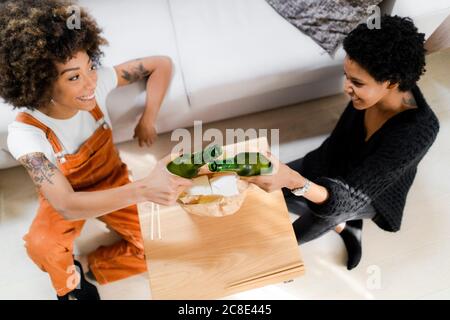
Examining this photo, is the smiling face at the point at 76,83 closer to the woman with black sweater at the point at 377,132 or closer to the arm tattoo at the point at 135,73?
the arm tattoo at the point at 135,73

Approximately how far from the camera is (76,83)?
1.15m

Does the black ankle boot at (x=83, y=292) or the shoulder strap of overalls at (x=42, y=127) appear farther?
the black ankle boot at (x=83, y=292)

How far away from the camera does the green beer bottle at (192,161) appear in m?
1.02

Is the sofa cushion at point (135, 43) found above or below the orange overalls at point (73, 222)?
above

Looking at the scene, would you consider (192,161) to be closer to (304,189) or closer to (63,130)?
(304,189)

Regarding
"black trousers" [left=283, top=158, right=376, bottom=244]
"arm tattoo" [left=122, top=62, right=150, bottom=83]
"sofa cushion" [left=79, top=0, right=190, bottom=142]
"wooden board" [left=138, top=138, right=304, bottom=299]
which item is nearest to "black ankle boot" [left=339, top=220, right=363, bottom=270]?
"black trousers" [left=283, top=158, right=376, bottom=244]

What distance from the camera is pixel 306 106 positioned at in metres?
1.92

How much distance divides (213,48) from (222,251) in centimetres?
75

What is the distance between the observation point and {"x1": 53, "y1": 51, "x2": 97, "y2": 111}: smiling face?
1.14 m

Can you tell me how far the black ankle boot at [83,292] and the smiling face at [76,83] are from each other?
2.25 ft

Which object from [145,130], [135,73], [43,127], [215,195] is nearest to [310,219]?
[215,195]

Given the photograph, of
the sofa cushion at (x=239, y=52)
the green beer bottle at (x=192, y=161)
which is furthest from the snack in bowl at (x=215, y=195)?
the sofa cushion at (x=239, y=52)
